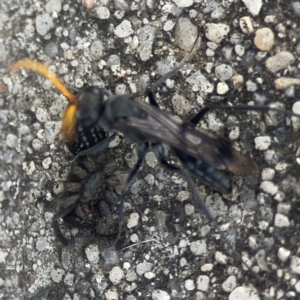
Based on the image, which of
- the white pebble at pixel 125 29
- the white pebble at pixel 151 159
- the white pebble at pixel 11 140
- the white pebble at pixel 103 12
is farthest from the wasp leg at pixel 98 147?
the white pebble at pixel 103 12

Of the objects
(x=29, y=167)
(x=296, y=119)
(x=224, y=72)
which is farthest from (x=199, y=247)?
(x=29, y=167)

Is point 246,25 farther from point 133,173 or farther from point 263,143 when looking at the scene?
point 133,173

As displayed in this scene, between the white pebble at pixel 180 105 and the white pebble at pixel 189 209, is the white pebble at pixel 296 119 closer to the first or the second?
the white pebble at pixel 180 105

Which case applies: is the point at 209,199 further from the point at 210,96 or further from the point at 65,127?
the point at 65,127

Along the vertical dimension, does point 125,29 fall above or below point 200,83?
above

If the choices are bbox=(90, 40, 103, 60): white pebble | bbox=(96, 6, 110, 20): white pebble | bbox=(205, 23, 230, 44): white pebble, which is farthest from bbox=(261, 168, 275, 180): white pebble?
bbox=(96, 6, 110, 20): white pebble

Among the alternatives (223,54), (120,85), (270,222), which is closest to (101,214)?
(120,85)
